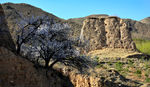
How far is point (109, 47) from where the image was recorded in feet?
73.2

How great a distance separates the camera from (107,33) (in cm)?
2284

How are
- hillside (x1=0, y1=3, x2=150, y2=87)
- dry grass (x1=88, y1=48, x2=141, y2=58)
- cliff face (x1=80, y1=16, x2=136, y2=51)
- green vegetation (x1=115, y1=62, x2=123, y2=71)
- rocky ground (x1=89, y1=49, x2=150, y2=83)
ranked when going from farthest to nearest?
1. cliff face (x1=80, y1=16, x2=136, y2=51)
2. dry grass (x1=88, y1=48, x2=141, y2=58)
3. green vegetation (x1=115, y1=62, x2=123, y2=71)
4. rocky ground (x1=89, y1=49, x2=150, y2=83)
5. hillside (x1=0, y1=3, x2=150, y2=87)

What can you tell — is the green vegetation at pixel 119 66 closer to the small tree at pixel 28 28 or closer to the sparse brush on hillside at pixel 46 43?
the sparse brush on hillside at pixel 46 43

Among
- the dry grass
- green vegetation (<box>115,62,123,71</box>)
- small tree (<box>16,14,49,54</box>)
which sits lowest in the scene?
green vegetation (<box>115,62,123,71</box>)

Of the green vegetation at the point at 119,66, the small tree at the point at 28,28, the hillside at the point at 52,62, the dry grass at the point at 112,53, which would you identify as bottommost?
the green vegetation at the point at 119,66

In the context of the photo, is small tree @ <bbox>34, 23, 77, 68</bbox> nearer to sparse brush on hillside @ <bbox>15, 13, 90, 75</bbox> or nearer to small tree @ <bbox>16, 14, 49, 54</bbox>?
sparse brush on hillside @ <bbox>15, 13, 90, 75</bbox>

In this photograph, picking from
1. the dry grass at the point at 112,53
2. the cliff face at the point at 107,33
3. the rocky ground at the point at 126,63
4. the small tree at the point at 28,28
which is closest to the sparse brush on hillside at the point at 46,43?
the small tree at the point at 28,28

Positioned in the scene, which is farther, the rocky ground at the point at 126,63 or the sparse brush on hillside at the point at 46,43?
the rocky ground at the point at 126,63

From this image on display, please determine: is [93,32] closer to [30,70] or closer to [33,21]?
[33,21]

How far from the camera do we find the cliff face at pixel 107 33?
873 inches

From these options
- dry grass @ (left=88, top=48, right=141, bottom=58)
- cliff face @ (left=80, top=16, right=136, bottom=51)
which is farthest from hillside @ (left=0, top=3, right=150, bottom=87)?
cliff face @ (left=80, top=16, right=136, bottom=51)

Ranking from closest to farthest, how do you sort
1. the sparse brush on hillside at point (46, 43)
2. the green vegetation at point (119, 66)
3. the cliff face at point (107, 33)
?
the sparse brush on hillside at point (46, 43) → the green vegetation at point (119, 66) → the cliff face at point (107, 33)

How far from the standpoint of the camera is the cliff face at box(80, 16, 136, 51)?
22172 mm

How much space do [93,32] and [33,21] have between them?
1315 cm
